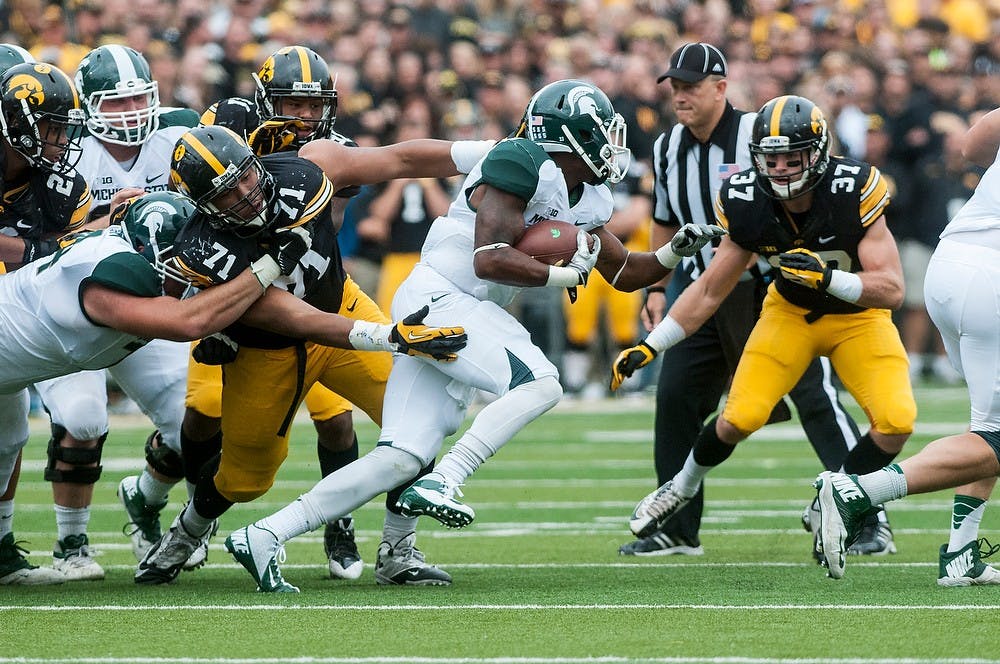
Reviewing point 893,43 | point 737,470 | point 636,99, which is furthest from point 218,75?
point 893,43

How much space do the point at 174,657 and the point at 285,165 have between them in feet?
5.55

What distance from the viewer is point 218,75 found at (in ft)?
37.3

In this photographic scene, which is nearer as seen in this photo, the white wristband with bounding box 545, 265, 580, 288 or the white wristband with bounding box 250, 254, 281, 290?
the white wristband with bounding box 250, 254, 281, 290

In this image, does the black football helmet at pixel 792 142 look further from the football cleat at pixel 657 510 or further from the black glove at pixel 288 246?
the black glove at pixel 288 246

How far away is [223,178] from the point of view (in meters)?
4.58

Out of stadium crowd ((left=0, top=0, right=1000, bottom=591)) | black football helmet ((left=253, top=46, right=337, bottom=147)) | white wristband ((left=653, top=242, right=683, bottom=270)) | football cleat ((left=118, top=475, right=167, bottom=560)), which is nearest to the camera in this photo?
white wristband ((left=653, top=242, right=683, bottom=270))

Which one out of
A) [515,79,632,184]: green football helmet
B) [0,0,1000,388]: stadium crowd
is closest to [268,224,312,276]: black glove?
[515,79,632,184]: green football helmet

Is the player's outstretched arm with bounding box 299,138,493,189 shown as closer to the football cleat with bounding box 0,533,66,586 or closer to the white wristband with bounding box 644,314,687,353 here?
the white wristband with bounding box 644,314,687,353

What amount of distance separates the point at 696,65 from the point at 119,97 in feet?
7.44

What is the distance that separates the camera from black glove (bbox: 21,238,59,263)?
5.35 m

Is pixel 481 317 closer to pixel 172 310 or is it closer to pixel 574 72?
pixel 172 310

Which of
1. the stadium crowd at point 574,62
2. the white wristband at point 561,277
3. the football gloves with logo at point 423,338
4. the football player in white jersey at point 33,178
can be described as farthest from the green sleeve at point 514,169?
the stadium crowd at point 574,62

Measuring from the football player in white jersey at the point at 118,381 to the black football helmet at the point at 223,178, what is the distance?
0.99 m

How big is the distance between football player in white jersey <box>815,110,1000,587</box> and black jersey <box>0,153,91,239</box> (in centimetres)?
277
